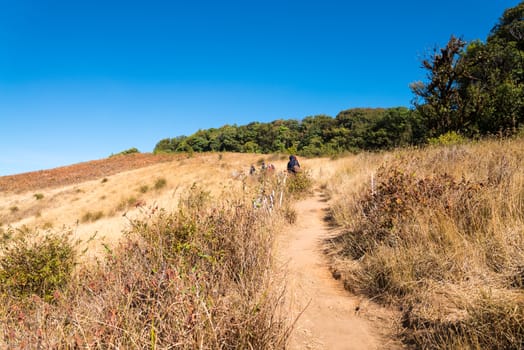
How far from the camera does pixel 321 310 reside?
9.66 feet

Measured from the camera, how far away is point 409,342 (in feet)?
7.50

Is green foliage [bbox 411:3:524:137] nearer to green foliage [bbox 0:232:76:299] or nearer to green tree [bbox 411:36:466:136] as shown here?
green tree [bbox 411:36:466:136]

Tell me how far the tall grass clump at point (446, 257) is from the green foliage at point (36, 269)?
13.9 ft

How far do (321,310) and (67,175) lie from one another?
126ft

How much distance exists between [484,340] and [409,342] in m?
0.58

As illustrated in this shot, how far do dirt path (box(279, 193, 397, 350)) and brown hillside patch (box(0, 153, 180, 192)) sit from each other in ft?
105

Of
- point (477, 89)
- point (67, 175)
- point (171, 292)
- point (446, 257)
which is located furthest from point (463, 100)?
point (67, 175)

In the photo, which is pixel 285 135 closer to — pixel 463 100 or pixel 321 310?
pixel 463 100

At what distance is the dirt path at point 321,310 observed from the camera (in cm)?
240

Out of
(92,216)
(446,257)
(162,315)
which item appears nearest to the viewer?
(162,315)

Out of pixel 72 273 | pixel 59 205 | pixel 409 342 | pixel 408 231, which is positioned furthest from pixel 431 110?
pixel 59 205

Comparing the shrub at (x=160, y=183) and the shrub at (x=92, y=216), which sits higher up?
the shrub at (x=160, y=183)

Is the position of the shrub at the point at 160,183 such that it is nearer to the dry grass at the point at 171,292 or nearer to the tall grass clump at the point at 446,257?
the dry grass at the point at 171,292

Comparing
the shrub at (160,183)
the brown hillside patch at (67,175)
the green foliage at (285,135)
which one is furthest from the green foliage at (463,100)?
the brown hillside patch at (67,175)
